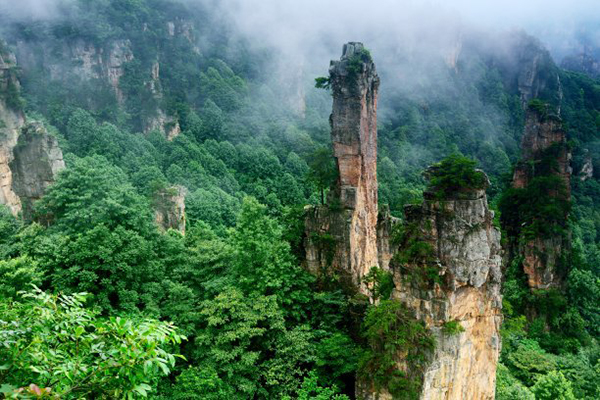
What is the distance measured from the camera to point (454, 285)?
16.2 metres

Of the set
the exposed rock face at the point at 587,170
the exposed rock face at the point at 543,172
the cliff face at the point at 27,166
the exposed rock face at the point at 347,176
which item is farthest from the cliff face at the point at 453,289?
the exposed rock face at the point at 587,170

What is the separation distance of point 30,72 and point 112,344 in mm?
91847

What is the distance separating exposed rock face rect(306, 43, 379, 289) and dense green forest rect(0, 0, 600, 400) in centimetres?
109

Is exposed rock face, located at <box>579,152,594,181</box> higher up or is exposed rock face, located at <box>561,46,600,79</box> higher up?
exposed rock face, located at <box>561,46,600,79</box>

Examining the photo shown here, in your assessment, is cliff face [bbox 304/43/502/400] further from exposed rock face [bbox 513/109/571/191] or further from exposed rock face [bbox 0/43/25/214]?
exposed rock face [bbox 513/109/571/191]

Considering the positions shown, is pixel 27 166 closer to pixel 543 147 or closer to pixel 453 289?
pixel 453 289

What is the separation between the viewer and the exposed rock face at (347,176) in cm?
2488

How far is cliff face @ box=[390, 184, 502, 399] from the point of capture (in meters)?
16.3

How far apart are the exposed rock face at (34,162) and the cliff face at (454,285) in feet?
69.0

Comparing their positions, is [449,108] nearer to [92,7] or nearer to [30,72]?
[92,7]

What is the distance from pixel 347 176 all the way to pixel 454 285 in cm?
A: 1063

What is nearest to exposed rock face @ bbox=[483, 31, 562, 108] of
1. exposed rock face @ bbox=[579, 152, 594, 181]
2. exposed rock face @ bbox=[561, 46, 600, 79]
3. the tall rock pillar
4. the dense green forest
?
the dense green forest

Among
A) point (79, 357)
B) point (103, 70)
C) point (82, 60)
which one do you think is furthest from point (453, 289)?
point (82, 60)

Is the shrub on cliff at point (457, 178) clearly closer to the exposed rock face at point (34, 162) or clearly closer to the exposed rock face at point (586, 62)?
the exposed rock face at point (34, 162)
